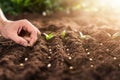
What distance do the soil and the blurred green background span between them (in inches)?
56.4

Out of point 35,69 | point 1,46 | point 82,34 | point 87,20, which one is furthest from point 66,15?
point 35,69

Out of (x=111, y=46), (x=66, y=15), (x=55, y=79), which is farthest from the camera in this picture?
(x=66, y=15)

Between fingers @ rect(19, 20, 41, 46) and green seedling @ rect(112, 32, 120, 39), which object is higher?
fingers @ rect(19, 20, 41, 46)

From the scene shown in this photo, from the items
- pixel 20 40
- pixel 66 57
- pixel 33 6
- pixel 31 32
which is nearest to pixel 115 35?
pixel 66 57

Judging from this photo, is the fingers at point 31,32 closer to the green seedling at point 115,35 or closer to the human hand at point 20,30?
the human hand at point 20,30

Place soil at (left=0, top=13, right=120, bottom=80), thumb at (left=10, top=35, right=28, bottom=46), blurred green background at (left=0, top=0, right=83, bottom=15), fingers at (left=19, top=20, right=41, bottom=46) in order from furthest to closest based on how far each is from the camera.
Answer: blurred green background at (left=0, top=0, right=83, bottom=15)
fingers at (left=19, top=20, right=41, bottom=46)
thumb at (left=10, top=35, right=28, bottom=46)
soil at (left=0, top=13, right=120, bottom=80)

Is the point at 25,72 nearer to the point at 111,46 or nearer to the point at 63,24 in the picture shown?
the point at 111,46

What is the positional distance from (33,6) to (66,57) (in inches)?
107

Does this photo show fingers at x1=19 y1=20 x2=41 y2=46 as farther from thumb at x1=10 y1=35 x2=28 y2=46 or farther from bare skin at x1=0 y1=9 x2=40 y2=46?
thumb at x1=10 y1=35 x2=28 y2=46

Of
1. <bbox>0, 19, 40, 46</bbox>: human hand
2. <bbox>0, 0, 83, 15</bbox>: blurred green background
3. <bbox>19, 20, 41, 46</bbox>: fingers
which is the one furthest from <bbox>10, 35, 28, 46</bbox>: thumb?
<bbox>0, 0, 83, 15</bbox>: blurred green background

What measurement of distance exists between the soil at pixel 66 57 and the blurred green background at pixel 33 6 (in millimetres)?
1433

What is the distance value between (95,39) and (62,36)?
45 cm

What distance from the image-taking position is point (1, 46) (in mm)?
3971

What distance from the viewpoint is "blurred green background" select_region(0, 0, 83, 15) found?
595cm
